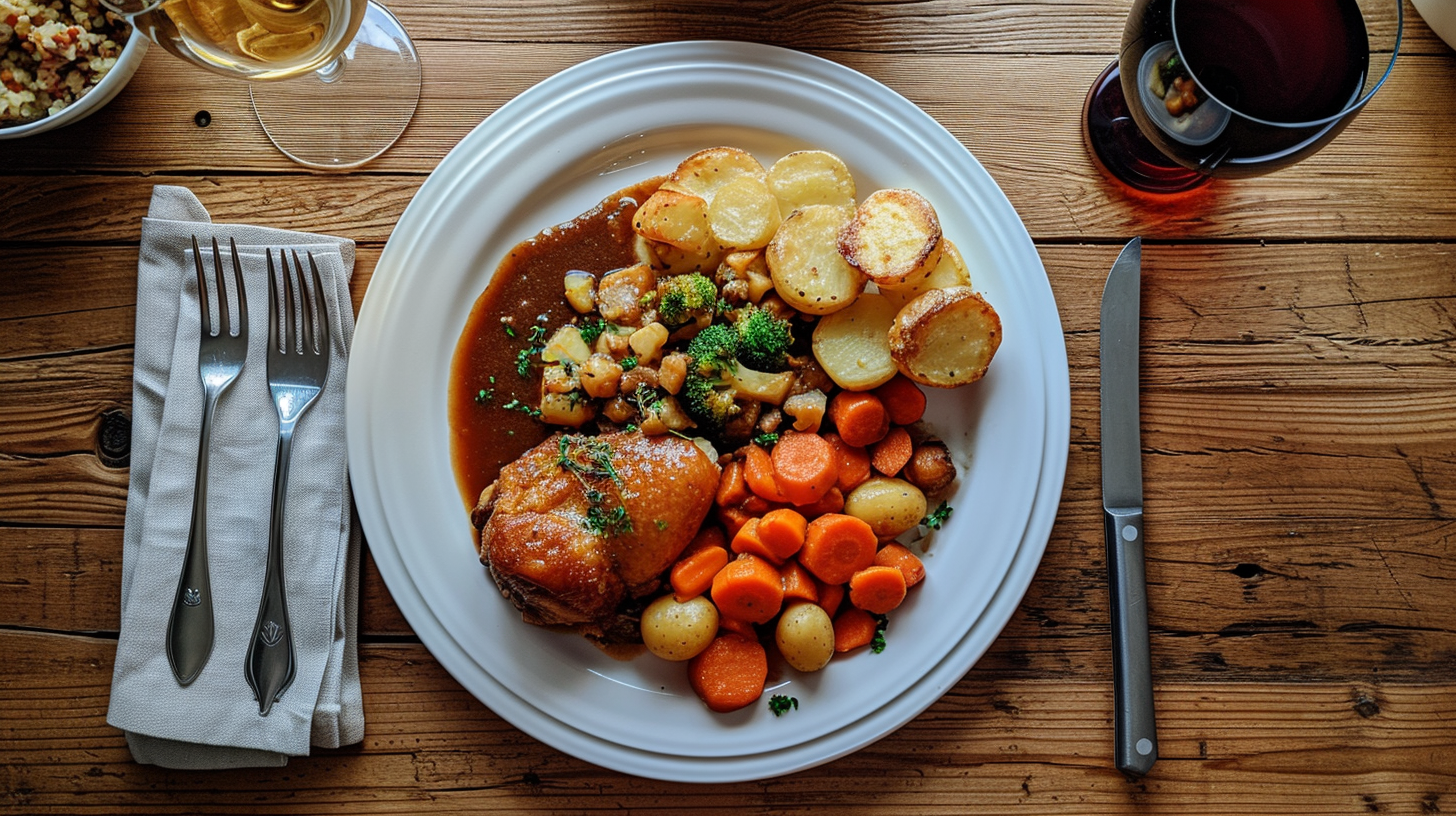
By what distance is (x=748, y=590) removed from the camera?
2.32 metres

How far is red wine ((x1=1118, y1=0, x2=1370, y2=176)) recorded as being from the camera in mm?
2148

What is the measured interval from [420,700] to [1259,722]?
2.58 metres

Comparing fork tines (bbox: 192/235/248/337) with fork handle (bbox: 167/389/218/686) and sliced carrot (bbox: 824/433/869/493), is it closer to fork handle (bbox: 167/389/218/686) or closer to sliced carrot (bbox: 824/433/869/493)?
fork handle (bbox: 167/389/218/686)

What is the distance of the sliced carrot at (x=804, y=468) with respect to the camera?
2338mm

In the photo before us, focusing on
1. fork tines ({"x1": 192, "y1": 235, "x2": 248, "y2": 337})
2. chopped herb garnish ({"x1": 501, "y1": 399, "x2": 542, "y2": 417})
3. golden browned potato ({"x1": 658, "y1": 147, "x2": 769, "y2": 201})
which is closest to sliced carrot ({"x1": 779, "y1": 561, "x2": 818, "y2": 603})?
chopped herb garnish ({"x1": 501, "y1": 399, "x2": 542, "y2": 417})

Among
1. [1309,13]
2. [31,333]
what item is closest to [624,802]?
[31,333]

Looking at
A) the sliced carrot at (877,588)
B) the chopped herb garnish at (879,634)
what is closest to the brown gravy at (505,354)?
the sliced carrot at (877,588)

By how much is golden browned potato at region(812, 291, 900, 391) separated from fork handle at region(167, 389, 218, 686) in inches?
72.3

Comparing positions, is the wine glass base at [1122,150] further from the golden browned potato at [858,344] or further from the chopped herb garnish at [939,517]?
the chopped herb garnish at [939,517]

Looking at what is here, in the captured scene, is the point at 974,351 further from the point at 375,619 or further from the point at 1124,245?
the point at 375,619

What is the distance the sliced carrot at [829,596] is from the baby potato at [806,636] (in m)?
0.05

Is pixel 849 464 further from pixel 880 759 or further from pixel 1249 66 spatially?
pixel 1249 66

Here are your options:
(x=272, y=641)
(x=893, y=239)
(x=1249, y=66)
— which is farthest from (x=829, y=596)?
(x=1249, y=66)

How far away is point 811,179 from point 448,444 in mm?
1360
